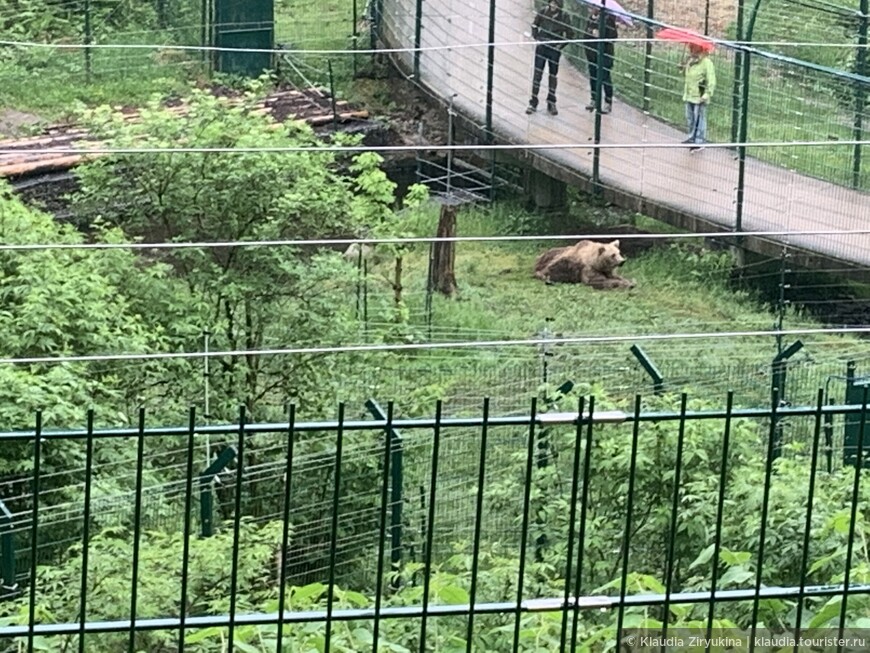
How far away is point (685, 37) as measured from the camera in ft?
50.6

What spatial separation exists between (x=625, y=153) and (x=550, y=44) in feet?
4.28

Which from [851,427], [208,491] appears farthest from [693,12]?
[208,491]

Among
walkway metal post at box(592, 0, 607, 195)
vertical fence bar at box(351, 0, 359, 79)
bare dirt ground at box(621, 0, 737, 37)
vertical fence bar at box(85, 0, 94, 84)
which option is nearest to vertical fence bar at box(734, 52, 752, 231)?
walkway metal post at box(592, 0, 607, 195)

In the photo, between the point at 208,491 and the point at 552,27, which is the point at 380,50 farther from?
the point at 208,491

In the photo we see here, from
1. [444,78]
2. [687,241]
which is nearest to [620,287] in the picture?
[687,241]

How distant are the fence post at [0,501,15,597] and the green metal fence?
6 centimetres

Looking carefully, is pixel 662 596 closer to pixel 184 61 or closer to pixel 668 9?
pixel 184 61

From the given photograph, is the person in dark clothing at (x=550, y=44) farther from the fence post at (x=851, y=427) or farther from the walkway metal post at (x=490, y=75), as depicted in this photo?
the fence post at (x=851, y=427)

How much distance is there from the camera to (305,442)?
890cm

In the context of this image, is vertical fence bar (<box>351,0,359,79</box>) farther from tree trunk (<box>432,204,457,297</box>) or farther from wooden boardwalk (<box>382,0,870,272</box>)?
tree trunk (<box>432,204,457,297</box>)

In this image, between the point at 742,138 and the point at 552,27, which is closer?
the point at 742,138

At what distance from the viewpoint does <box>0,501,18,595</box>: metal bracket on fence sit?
7141 millimetres

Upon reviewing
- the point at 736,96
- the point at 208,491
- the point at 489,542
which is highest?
the point at 736,96

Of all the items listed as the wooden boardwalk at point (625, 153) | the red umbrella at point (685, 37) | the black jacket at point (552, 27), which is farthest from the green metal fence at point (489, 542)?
the black jacket at point (552, 27)
